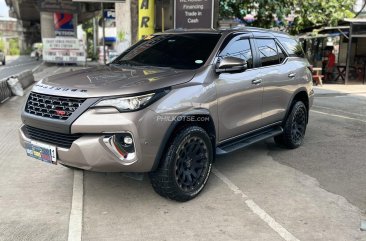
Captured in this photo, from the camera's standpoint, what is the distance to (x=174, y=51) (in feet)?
16.5

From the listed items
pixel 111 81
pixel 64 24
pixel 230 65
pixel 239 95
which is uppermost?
pixel 64 24

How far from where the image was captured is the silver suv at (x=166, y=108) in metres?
3.76

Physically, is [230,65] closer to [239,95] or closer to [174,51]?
[239,95]

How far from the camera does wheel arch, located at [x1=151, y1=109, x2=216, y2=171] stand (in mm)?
3955

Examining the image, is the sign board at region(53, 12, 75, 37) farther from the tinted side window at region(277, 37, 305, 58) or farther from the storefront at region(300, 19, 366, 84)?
the tinted side window at region(277, 37, 305, 58)

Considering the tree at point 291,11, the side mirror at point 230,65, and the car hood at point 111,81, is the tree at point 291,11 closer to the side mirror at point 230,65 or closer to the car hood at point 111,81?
the side mirror at point 230,65

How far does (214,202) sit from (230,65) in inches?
59.5

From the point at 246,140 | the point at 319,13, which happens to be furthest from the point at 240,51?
the point at 319,13

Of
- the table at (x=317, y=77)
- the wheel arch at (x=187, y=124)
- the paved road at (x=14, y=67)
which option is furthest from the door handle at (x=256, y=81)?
the paved road at (x=14, y=67)

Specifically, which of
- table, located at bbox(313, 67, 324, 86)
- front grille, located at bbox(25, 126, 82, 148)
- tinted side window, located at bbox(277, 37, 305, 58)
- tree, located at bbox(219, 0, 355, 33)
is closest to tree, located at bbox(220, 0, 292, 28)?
tree, located at bbox(219, 0, 355, 33)

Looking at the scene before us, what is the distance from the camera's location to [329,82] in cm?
1798

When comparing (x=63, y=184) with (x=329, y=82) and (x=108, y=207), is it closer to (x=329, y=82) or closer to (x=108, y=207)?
(x=108, y=207)

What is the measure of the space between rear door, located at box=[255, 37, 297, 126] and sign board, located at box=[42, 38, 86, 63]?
76.1 ft

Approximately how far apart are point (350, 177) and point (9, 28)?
91905 mm
